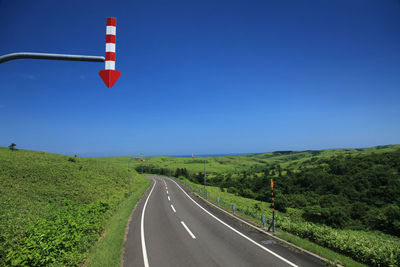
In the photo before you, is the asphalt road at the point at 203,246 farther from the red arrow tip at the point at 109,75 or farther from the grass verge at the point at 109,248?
the red arrow tip at the point at 109,75

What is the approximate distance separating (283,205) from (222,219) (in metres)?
49.7

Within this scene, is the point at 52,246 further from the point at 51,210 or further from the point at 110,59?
the point at 51,210

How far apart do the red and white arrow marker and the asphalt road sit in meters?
8.99

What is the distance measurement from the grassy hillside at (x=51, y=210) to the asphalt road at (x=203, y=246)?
2.68 metres

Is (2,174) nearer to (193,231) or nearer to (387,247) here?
(193,231)

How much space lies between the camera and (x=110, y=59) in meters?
2.82

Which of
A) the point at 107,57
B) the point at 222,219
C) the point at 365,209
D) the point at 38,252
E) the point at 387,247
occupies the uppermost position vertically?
the point at 107,57

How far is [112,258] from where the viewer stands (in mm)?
8625

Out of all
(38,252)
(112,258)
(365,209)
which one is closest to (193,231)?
(112,258)

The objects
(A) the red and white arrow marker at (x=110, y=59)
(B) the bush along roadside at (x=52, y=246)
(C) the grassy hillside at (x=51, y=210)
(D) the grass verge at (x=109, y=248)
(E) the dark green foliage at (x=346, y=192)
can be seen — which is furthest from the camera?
(E) the dark green foliage at (x=346, y=192)

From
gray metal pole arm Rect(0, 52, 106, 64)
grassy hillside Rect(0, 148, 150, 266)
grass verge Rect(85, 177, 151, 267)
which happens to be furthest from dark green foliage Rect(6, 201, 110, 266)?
gray metal pole arm Rect(0, 52, 106, 64)

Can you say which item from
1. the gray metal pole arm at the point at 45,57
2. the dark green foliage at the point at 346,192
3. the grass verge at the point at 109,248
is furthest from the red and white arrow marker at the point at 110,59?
the dark green foliage at the point at 346,192

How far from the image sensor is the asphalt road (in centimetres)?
864

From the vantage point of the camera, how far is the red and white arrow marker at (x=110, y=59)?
2.81m
